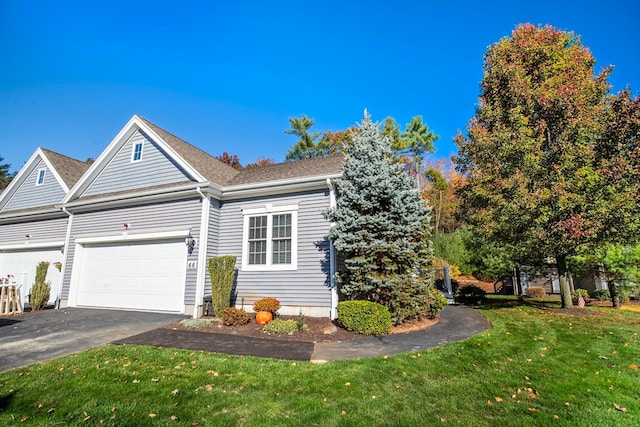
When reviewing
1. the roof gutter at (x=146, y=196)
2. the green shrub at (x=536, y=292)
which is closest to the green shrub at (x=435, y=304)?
the roof gutter at (x=146, y=196)

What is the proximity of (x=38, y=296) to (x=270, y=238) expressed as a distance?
362 inches

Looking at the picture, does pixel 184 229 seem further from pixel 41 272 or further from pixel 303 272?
pixel 41 272

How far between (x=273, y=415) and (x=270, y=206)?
24.4 ft

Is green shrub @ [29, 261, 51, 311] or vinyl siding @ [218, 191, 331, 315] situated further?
green shrub @ [29, 261, 51, 311]

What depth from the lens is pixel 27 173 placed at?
15.7 meters

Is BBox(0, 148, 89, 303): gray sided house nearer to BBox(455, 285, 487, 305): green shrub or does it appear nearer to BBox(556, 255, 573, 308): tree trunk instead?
BBox(455, 285, 487, 305): green shrub

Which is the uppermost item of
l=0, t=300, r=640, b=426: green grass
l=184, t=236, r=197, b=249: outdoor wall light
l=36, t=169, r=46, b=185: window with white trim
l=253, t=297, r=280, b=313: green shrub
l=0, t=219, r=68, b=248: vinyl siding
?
l=36, t=169, r=46, b=185: window with white trim

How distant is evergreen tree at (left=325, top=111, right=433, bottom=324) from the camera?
27.4 ft

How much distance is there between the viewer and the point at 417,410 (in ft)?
12.6

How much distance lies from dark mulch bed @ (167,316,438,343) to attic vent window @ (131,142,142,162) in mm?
7549

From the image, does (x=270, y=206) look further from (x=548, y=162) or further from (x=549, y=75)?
(x=549, y=75)

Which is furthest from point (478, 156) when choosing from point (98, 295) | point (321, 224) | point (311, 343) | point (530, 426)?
point (98, 295)

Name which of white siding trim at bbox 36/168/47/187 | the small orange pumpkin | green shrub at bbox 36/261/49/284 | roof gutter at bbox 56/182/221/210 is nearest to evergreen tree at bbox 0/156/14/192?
white siding trim at bbox 36/168/47/187

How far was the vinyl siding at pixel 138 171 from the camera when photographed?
11938mm
